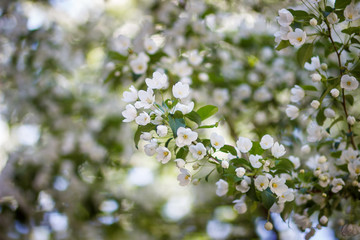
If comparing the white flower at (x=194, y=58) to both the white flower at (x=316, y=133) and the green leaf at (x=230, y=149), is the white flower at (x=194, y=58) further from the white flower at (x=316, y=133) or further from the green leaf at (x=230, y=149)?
the green leaf at (x=230, y=149)

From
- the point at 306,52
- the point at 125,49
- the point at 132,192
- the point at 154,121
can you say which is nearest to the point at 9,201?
the point at 132,192

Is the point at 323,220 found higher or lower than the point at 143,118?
lower

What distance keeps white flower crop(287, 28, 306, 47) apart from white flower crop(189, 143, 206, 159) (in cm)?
47

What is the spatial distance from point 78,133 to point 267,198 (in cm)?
234

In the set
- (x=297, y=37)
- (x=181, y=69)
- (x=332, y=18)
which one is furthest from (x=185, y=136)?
(x=181, y=69)

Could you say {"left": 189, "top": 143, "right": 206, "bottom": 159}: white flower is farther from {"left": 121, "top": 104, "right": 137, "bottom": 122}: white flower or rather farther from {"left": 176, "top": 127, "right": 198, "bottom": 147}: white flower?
{"left": 121, "top": 104, "right": 137, "bottom": 122}: white flower

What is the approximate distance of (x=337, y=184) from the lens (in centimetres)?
129

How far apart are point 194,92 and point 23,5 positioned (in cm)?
177

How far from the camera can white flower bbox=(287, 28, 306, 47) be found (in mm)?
1166

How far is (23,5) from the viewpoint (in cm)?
294

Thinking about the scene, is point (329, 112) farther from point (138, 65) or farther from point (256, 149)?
point (138, 65)

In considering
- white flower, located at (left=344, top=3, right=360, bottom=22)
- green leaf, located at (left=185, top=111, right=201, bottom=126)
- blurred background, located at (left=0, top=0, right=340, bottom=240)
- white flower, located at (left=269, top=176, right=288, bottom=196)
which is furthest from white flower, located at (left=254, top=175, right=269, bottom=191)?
blurred background, located at (left=0, top=0, right=340, bottom=240)

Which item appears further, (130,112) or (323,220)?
(323,220)

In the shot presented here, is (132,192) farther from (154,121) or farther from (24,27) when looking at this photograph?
(154,121)
